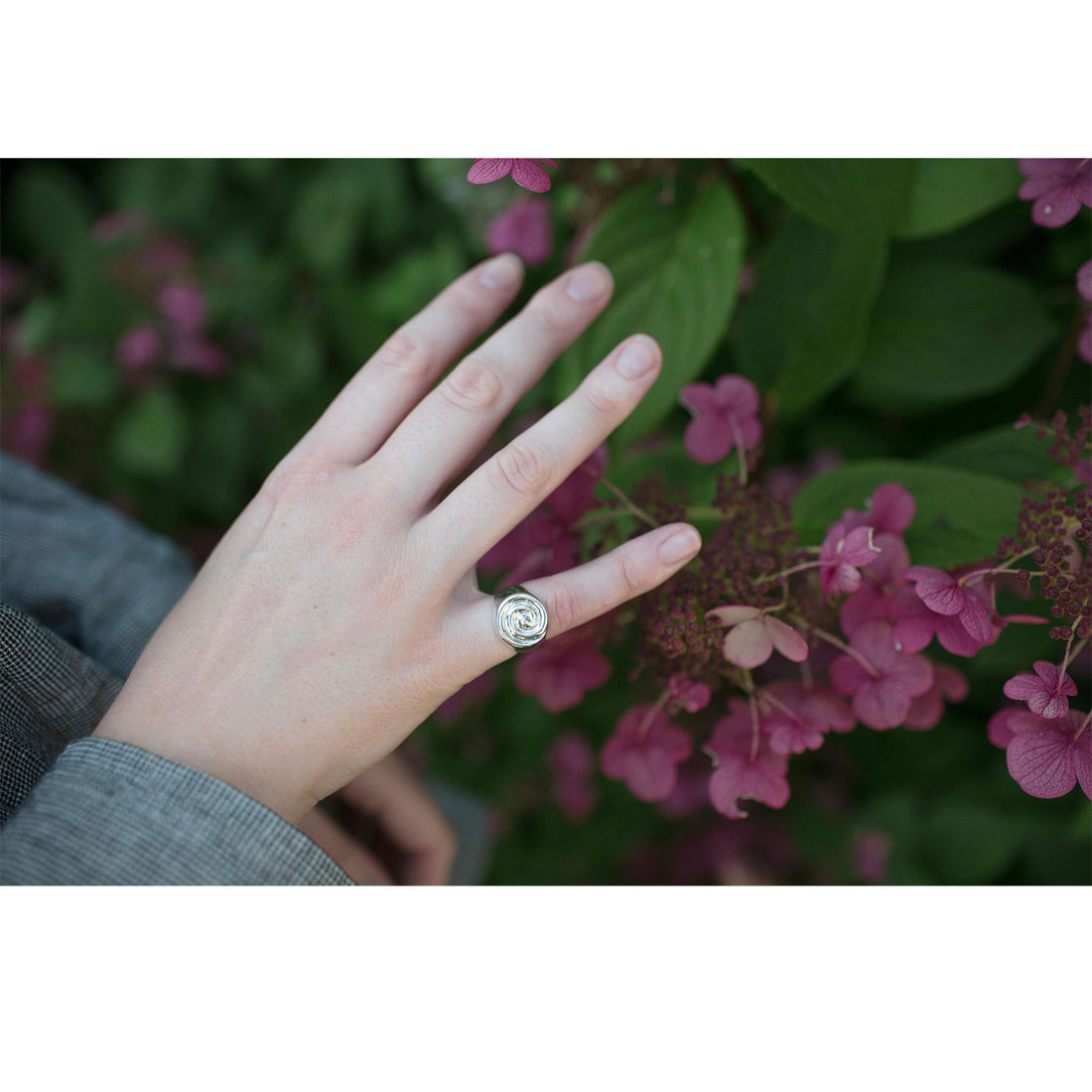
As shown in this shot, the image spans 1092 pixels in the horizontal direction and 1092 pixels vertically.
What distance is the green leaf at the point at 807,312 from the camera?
915 mm

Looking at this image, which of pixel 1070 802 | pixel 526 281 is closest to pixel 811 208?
pixel 526 281

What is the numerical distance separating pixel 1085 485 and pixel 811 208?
0.37m

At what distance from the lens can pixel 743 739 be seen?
0.78m

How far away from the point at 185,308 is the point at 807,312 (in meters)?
1.28

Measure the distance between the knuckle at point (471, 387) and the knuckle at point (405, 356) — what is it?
0.08 meters

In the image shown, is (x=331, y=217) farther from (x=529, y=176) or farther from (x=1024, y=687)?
(x=1024, y=687)

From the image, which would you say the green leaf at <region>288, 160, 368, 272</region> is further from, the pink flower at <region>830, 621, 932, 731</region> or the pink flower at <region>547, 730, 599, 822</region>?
the pink flower at <region>830, 621, 932, 731</region>

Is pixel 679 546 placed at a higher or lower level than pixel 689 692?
higher

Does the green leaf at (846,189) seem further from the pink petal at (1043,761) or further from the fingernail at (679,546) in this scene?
the pink petal at (1043,761)

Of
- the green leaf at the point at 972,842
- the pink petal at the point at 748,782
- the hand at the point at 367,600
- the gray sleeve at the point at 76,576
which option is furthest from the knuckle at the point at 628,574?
the green leaf at the point at 972,842

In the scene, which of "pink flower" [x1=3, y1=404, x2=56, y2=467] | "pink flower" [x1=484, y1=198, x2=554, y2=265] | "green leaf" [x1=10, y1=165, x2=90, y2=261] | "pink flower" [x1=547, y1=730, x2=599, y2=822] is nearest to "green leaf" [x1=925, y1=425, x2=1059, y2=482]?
"pink flower" [x1=484, y1=198, x2=554, y2=265]

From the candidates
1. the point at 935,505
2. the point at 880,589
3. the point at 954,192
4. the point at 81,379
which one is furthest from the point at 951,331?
the point at 81,379

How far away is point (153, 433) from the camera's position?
1618mm

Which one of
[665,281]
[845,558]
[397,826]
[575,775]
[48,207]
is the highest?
[48,207]
